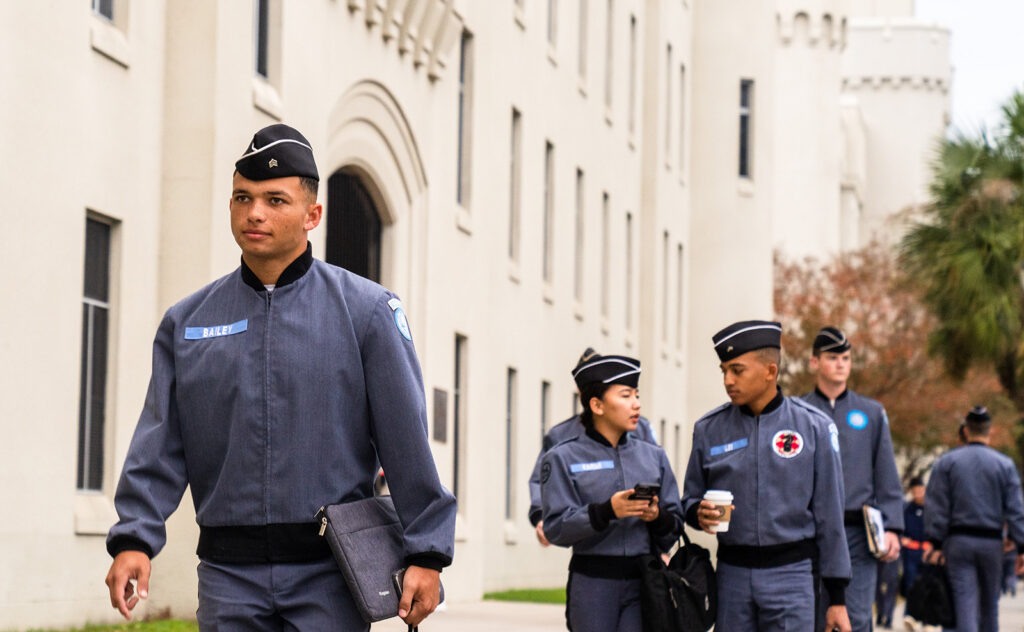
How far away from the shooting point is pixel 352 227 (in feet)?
65.4

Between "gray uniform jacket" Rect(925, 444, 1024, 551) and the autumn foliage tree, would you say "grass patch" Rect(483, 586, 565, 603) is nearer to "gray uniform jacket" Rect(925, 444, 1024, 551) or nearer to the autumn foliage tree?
"gray uniform jacket" Rect(925, 444, 1024, 551)

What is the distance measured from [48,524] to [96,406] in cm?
145

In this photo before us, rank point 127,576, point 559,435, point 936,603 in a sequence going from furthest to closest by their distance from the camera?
point 936,603 → point 559,435 → point 127,576

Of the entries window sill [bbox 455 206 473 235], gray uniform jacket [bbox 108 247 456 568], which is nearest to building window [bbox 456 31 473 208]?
window sill [bbox 455 206 473 235]

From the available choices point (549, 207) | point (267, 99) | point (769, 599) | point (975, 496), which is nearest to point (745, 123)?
point (549, 207)

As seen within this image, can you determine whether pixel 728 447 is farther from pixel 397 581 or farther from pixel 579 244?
pixel 579 244

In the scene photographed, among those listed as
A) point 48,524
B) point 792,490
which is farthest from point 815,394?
point 48,524

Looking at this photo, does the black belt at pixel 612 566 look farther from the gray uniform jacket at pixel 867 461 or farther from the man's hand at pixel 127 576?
the man's hand at pixel 127 576

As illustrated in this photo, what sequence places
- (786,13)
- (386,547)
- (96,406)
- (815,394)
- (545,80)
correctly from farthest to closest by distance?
(786,13)
(545,80)
(96,406)
(815,394)
(386,547)

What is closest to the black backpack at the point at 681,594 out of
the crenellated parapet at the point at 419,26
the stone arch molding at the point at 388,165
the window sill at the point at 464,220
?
the stone arch molding at the point at 388,165

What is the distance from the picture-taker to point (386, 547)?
15.9ft

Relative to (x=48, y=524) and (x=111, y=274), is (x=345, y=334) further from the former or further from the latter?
(x=111, y=274)

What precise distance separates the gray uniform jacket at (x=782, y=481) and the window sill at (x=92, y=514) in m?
6.43

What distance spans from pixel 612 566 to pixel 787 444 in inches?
40.0
